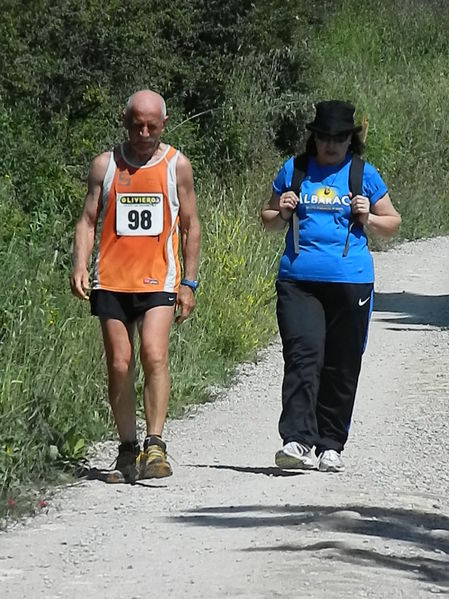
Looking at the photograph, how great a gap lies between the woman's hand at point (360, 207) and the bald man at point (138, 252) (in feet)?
2.86

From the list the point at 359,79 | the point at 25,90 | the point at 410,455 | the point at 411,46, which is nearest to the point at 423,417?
the point at 410,455

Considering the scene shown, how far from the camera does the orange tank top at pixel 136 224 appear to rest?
311 inches

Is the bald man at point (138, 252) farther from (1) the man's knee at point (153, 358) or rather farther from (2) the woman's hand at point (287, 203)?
(2) the woman's hand at point (287, 203)

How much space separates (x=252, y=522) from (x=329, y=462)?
50.9 inches

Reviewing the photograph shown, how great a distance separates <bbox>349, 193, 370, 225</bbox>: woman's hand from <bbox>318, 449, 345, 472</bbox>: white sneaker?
131 centimetres

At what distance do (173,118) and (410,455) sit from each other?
1033 cm

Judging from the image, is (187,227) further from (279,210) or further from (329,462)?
(329,462)

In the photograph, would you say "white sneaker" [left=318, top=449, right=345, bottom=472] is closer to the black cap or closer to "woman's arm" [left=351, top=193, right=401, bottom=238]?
"woman's arm" [left=351, top=193, right=401, bottom=238]

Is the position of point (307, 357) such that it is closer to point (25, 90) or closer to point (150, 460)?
point (150, 460)

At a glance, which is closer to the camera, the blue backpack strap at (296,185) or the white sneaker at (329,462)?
the blue backpack strap at (296,185)

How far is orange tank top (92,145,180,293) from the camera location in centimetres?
789

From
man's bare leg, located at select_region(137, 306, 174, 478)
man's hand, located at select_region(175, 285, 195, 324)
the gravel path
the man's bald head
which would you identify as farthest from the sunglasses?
the gravel path

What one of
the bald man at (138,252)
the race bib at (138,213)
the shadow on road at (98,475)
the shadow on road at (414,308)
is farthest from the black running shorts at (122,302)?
the shadow on road at (414,308)

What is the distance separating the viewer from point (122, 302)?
8.00 m
